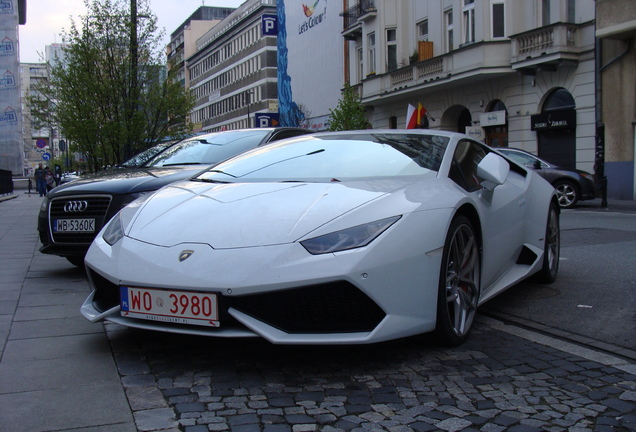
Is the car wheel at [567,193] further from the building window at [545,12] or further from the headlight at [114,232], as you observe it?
the headlight at [114,232]

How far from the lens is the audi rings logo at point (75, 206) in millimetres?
6030

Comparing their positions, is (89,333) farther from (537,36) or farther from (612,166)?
(537,36)

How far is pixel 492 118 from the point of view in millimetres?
25594

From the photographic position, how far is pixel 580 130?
22.0 meters

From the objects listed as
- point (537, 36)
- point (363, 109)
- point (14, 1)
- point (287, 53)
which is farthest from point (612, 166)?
point (287, 53)

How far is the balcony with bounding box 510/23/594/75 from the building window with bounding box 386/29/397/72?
9913 mm

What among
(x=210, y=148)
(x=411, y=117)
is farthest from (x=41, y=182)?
(x=210, y=148)

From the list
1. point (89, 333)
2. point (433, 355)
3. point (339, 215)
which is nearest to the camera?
point (339, 215)

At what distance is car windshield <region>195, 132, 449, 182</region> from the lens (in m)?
4.07

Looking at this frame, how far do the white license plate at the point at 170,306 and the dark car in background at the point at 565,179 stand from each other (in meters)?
13.8

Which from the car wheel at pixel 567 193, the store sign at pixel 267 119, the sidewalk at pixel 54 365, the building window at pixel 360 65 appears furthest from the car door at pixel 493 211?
the store sign at pixel 267 119

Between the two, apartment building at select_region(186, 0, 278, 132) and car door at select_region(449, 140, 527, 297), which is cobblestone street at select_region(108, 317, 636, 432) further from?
apartment building at select_region(186, 0, 278, 132)

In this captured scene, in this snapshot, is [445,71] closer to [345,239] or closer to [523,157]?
[523,157]

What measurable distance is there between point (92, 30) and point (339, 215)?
41.6ft
